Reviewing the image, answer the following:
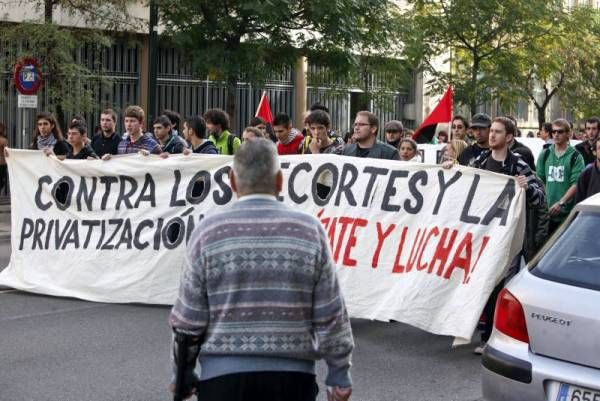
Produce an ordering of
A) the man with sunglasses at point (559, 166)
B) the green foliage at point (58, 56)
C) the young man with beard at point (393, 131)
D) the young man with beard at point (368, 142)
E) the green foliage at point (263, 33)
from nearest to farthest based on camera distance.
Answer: the young man with beard at point (368, 142)
the man with sunglasses at point (559, 166)
the young man with beard at point (393, 131)
the green foliage at point (58, 56)
the green foliage at point (263, 33)

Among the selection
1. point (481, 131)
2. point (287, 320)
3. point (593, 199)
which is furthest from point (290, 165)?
point (287, 320)

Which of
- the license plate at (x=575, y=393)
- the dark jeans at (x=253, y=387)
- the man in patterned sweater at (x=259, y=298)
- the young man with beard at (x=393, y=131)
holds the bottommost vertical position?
the license plate at (x=575, y=393)

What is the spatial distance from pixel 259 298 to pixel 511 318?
6.24ft

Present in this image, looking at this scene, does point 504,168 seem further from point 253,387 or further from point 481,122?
point 253,387

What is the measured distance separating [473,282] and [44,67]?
13.7m

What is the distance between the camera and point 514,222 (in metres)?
8.25

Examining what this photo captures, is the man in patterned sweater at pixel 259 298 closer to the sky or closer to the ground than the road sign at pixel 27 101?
closer to the ground

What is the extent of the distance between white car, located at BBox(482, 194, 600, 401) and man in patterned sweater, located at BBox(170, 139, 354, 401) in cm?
149

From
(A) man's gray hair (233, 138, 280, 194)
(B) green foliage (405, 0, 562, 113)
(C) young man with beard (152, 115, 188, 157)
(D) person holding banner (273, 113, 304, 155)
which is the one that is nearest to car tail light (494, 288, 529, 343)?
(A) man's gray hair (233, 138, 280, 194)

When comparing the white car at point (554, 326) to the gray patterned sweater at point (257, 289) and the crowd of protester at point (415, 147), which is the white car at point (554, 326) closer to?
the gray patterned sweater at point (257, 289)

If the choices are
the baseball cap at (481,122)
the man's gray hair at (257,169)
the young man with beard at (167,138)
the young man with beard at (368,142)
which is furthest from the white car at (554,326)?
the young man with beard at (167,138)

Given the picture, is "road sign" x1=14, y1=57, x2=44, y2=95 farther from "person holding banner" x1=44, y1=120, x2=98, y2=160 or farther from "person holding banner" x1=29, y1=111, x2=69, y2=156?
"person holding banner" x1=44, y1=120, x2=98, y2=160

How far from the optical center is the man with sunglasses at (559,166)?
11.0m

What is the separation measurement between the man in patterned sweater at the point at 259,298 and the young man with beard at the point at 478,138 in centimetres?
600
